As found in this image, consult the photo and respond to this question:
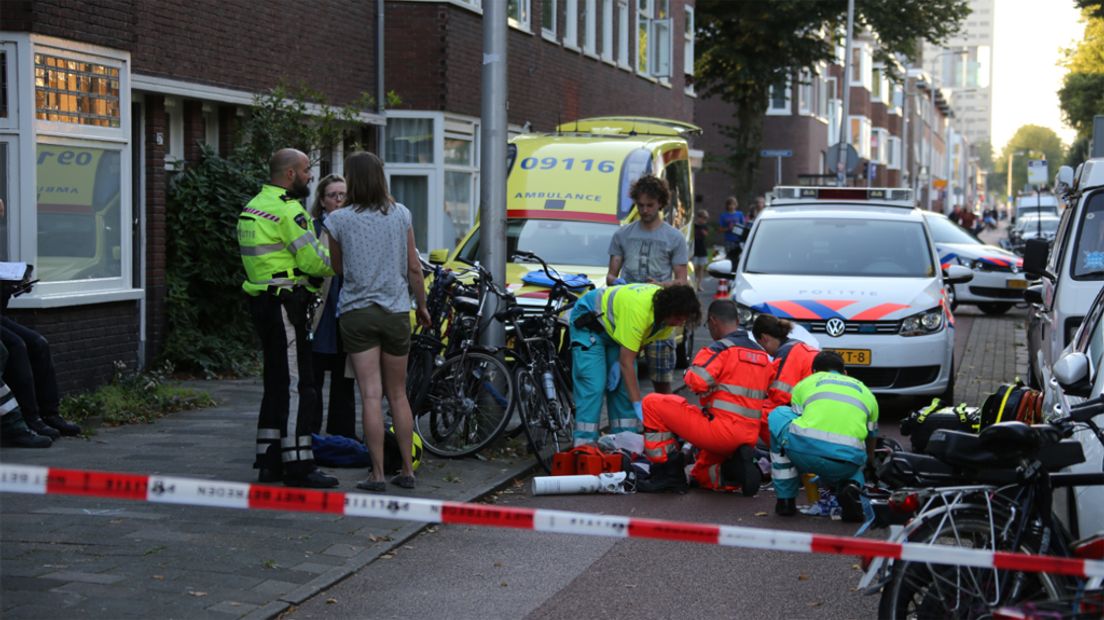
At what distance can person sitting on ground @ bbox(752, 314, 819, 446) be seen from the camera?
9344 mm

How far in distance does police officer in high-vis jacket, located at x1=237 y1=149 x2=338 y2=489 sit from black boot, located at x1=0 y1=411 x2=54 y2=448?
1729 millimetres

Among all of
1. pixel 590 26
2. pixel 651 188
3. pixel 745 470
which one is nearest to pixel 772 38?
pixel 590 26

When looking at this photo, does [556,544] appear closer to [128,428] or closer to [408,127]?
[128,428]

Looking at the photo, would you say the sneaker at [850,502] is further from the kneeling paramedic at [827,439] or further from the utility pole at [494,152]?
the utility pole at [494,152]

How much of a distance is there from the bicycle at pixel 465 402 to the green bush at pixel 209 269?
14.5 ft

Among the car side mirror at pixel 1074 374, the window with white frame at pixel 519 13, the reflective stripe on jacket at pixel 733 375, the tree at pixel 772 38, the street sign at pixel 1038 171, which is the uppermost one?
the tree at pixel 772 38

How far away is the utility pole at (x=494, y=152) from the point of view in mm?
10492

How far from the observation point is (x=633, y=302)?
9188 mm

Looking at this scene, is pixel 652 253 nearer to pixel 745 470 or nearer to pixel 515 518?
pixel 745 470

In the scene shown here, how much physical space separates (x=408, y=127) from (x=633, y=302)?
1218 cm

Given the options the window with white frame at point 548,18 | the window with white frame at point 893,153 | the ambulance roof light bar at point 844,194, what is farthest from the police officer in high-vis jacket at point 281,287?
the window with white frame at point 893,153

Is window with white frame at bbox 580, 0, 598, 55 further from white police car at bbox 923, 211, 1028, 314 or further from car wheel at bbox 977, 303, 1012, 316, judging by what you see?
car wheel at bbox 977, 303, 1012, 316

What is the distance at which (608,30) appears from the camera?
30.2 m

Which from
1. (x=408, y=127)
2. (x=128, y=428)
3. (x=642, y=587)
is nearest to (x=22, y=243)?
(x=128, y=428)
